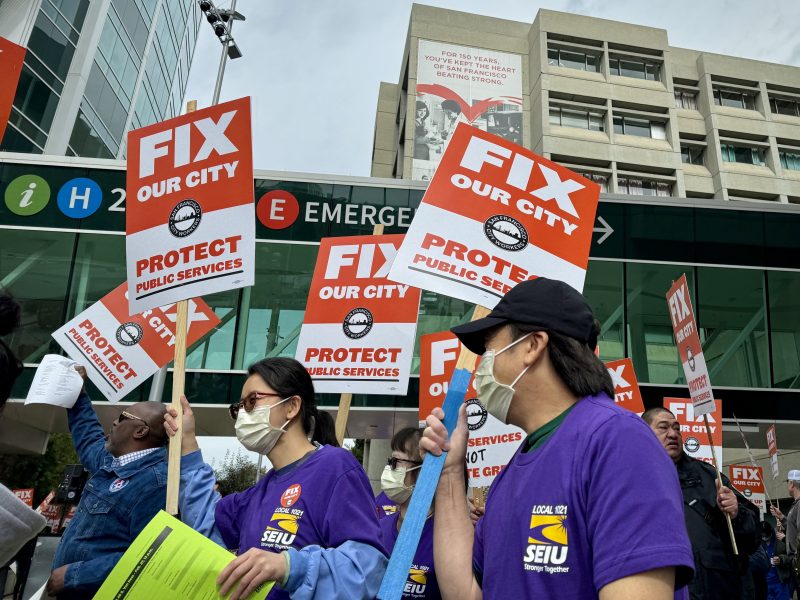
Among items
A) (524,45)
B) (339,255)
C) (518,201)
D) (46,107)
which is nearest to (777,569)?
(339,255)

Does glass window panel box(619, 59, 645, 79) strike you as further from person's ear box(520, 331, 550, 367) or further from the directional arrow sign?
person's ear box(520, 331, 550, 367)

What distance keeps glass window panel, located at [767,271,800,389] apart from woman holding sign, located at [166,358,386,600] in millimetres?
15608

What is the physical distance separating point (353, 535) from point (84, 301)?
47.0 feet

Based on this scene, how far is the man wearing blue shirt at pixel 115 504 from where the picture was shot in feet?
10.1

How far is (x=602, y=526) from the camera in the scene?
1.42 metres

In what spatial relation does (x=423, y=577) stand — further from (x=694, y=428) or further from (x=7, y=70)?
(x=694, y=428)

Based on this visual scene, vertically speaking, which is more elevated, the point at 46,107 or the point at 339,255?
the point at 46,107

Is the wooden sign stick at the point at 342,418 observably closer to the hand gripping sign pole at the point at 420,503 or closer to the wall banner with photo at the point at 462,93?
the hand gripping sign pole at the point at 420,503

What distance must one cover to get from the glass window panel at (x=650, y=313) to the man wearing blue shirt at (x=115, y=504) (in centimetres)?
1343

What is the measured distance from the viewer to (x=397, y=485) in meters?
3.71

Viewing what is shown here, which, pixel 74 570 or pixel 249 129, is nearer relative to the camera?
pixel 74 570

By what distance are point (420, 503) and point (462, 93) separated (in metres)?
39.2

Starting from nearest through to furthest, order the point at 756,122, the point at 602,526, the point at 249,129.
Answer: the point at 602,526
the point at 249,129
the point at 756,122

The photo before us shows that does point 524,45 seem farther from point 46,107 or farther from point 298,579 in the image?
point 298,579
